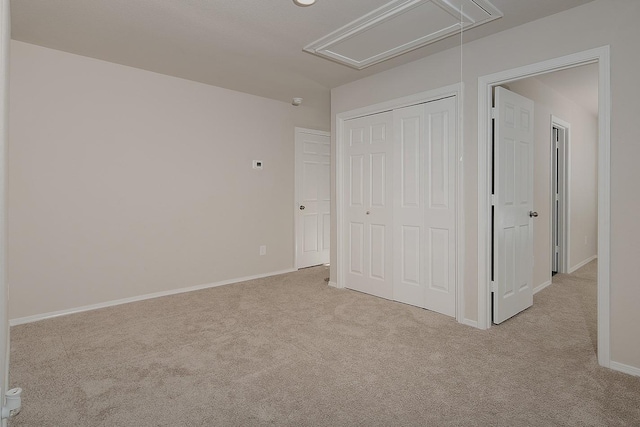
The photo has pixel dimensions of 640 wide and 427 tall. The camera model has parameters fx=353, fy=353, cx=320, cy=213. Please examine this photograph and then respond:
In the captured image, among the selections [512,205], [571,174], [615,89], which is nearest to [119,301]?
[512,205]

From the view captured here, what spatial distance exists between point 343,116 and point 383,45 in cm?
119

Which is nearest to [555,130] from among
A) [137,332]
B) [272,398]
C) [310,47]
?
[310,47]

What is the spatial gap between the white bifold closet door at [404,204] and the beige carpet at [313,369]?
357mm

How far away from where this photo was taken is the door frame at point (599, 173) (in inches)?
90.8

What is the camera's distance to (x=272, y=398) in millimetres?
1987

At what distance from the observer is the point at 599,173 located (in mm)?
2336

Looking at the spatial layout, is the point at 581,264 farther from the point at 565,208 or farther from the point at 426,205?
the point at 426,205

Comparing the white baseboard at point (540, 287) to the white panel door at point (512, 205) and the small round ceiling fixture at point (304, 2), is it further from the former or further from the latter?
the small round ceiling fixture at point (304, 2)

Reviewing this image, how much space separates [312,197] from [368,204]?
1696 mm

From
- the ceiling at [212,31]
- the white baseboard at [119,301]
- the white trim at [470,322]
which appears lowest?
the white trim at [470,322]

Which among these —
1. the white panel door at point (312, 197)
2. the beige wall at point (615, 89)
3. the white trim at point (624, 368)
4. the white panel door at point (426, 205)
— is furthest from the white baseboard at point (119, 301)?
the white trim at point (624, 368)

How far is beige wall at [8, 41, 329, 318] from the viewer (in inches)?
125

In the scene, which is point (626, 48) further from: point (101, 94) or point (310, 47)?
point (101, 94)

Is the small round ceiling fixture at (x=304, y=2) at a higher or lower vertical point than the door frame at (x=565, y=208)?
higher
